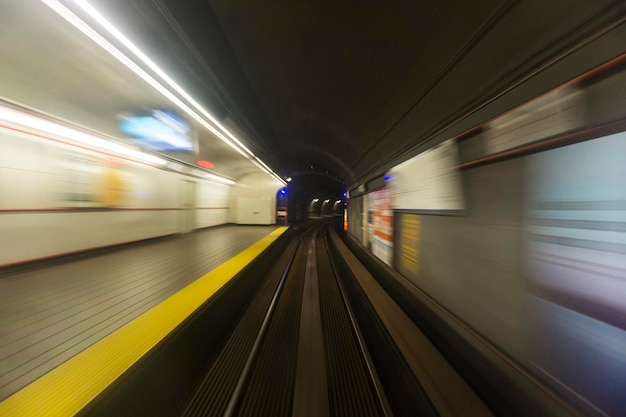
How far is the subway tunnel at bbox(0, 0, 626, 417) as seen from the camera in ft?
4.45

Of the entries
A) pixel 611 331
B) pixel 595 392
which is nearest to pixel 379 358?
pixel 595 392

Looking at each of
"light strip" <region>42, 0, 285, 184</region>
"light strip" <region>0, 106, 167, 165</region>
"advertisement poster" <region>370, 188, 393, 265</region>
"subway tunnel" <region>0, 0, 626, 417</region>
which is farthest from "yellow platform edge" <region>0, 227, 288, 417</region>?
"light strip" <region>0, 106, 167, 165</region>

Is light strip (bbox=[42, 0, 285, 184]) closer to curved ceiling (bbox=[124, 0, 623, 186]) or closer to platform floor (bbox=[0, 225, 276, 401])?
curved ceiling (bbox=[124, 0, 623, 186])

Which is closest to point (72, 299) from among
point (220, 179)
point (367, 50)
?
point (367, 50)

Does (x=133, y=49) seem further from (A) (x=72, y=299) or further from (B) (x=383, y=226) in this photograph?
(B) (x=383, y=226)

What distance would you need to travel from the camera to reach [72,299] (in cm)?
278

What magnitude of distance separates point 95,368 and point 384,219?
5.40 metres

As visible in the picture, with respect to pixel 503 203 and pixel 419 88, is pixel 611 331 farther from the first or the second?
pixel 419 88

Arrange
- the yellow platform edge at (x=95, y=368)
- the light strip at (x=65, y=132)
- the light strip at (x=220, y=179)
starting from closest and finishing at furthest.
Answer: the yellow platform edge at (x=95, y=368), the light strip at (x=65, y=132), the light strip at (x=220, y=179)

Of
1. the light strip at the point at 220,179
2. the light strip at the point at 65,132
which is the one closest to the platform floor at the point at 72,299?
the light strip at the point at 65,132

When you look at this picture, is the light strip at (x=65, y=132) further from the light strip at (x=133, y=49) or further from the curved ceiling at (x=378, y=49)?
the curved ceiling at (x=378, y=49)

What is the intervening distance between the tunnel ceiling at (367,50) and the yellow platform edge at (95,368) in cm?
275

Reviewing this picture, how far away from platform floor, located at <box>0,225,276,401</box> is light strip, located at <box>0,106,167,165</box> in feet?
8.35

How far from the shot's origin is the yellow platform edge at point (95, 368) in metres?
1.22
